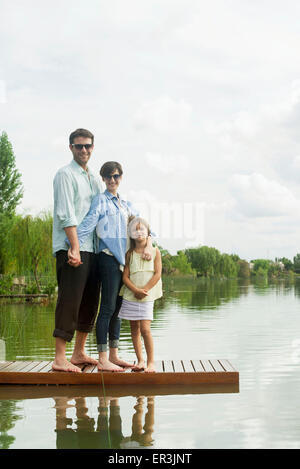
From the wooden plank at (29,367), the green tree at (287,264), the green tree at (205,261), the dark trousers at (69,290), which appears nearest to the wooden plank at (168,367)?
the dark trousers at (69,290)

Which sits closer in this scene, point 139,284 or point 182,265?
point 139,284

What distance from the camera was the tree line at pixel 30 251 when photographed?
2455cm

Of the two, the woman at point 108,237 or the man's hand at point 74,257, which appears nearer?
the man's hand at point 74,257

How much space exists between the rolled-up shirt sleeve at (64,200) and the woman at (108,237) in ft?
0.45

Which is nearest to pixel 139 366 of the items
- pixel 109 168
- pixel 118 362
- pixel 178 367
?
pixel 118 362

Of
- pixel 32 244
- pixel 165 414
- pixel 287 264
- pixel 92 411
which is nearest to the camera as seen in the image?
pixel 165 414

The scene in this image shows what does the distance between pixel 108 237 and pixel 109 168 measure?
0.54 m

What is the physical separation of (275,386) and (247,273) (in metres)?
70.0

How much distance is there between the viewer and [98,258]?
15.8 feet

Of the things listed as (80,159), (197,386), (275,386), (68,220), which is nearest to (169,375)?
(197,386)

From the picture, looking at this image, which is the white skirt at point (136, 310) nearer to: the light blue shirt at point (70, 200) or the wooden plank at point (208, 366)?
the light blue shirt at point (70, 200)

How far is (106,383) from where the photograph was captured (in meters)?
4.89

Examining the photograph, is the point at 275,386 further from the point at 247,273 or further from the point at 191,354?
the point at 247,273

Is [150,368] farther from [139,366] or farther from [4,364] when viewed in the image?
Answer: [4,364]
